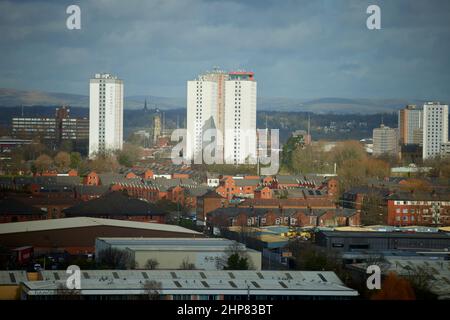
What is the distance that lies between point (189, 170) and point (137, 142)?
14950 mm

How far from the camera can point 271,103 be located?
59750 mm

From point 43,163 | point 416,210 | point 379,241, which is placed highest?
point 43,163

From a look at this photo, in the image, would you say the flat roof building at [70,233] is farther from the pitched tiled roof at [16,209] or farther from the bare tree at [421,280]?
the bare tree at [421,280]

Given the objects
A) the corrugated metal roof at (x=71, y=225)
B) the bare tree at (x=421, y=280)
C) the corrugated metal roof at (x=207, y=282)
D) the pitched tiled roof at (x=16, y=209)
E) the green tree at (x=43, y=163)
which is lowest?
the bare tree at (x=421, y=280)

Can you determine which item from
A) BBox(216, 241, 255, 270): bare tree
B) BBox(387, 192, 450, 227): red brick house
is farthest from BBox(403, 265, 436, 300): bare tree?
BBox(387, 192, 450, 227): red brick house

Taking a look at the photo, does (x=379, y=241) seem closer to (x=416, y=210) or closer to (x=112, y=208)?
(x=112, y=208)

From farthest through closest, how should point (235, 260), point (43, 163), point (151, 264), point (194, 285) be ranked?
point (43, 163), point (151, 264), point (235, 260), point (194, 285)

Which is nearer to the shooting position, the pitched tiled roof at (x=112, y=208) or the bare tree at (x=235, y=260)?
the bare tree at (x=235, y=260)

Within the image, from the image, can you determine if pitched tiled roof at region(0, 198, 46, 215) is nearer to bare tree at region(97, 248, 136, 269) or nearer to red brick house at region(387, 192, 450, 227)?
bare tree at region(97, 248, 136, 269)

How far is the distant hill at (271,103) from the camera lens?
50.4 metres

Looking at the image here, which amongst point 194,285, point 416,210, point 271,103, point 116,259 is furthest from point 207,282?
point 271,103

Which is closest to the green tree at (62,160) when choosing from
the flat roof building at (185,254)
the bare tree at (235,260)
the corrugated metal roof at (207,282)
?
the flat roof building at (185,254)

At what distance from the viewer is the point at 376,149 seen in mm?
48781
